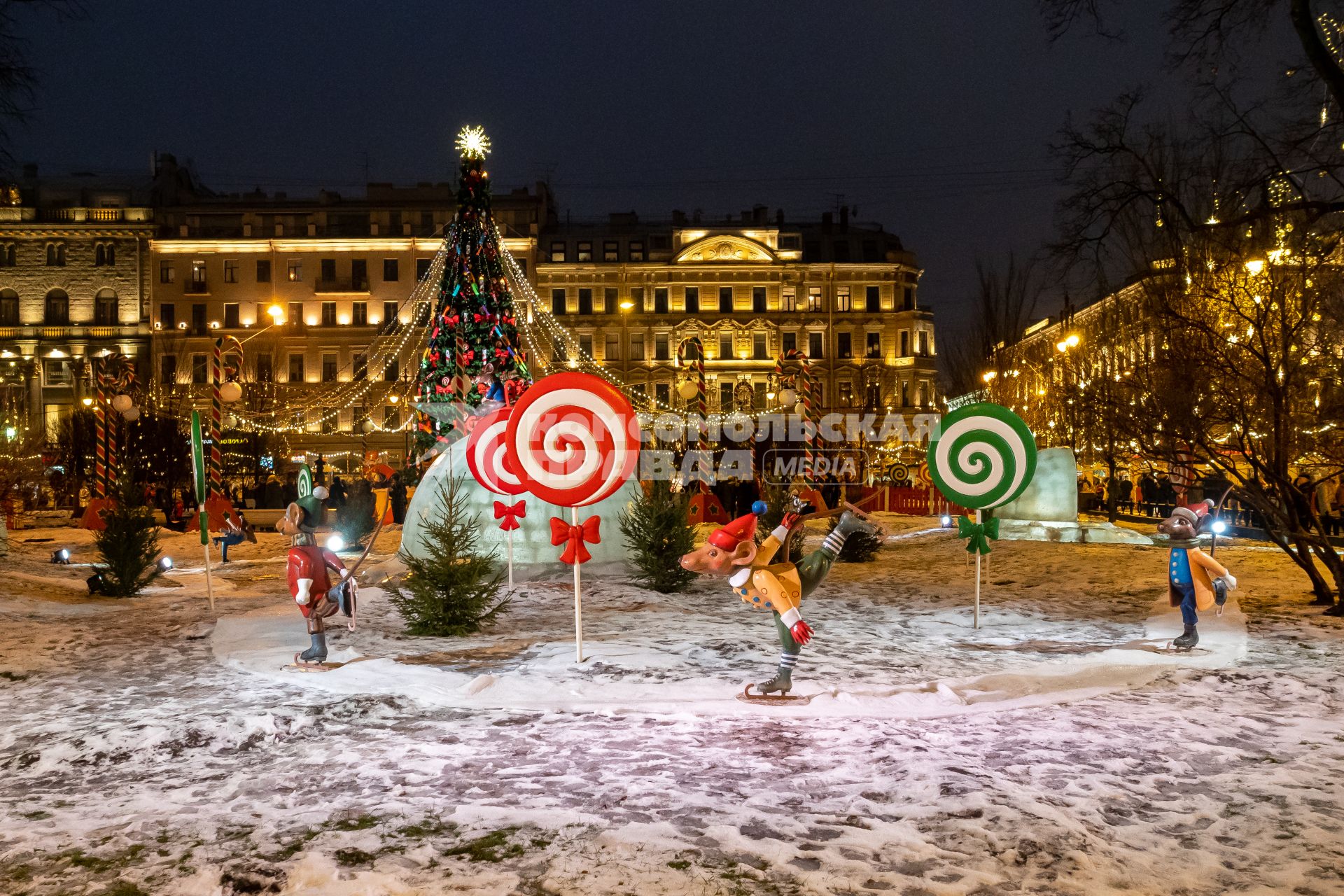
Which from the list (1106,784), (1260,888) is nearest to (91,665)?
(1106,784)

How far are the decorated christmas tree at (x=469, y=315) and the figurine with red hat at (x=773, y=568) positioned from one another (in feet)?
32.7

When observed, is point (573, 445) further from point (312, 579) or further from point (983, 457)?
point (983, 457)

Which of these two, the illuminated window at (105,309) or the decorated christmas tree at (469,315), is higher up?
the illuminated window at (105,309)

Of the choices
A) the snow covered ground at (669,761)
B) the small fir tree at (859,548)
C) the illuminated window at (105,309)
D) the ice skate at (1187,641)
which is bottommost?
the snow covered ground at (669,761)

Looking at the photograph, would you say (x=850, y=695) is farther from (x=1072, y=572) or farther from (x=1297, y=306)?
(x=1072, y=572)

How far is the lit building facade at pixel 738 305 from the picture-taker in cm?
6862

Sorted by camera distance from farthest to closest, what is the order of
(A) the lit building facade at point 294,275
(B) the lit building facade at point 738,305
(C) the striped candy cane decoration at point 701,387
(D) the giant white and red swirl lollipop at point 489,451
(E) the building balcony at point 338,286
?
(B) the lit building facade at point 738,305
(E) the building balcony at point 338,286
(A) the lit building facade at point 294,275
(C) the striped candy cane decoration at point 701,387
(D) the giant white and red swirl lollipop at point 489,451

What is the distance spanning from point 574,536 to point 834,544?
270 cm

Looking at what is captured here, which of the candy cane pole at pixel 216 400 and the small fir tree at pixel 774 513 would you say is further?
the small fir tree at pixel 774 513

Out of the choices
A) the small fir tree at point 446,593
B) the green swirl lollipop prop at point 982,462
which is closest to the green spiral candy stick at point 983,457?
the green swirl lollipop prop at point 982,462

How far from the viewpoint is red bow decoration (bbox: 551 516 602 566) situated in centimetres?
962

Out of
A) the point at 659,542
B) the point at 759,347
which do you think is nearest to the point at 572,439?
the point at 659,542

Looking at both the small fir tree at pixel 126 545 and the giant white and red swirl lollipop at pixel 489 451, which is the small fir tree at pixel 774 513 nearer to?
the giant white and red swirl lollipop at pixel 489 451

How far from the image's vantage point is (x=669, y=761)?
645 centimetres
